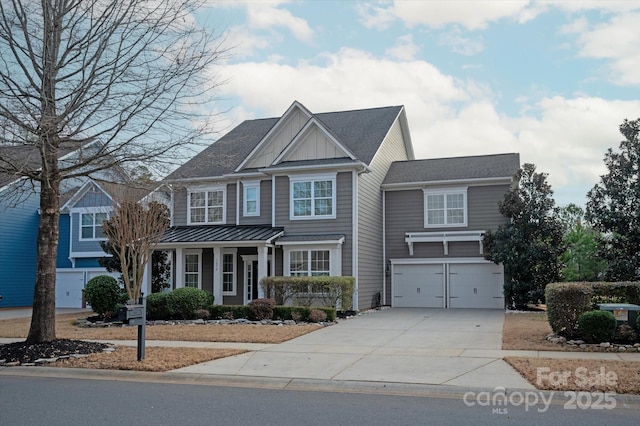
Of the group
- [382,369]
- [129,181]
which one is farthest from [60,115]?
[382,369]

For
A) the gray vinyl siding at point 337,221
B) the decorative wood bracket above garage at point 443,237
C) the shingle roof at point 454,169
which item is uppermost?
the shingle roof at point 454,169

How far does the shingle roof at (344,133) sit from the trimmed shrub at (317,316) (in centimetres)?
760

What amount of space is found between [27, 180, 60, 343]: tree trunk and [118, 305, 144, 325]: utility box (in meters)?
2.89

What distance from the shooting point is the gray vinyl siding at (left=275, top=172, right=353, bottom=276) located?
23.4 m

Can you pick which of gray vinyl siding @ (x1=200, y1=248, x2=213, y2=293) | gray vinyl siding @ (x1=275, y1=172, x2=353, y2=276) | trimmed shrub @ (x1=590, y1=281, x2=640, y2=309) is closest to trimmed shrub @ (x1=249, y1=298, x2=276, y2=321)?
gray vinyl siding @ (x1=275, y1=172, x2=353, y2=276)

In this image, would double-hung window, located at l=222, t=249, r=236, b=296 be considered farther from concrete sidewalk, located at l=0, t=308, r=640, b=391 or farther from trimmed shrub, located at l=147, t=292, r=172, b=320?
concrete sidewalk, located at l=0, t=308, r=640, b=391

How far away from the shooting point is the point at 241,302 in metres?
26.3

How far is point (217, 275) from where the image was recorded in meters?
25.1

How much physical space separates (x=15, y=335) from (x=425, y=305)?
15812mm

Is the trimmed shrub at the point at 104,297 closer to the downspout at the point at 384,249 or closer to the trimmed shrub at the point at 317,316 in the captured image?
the trimmed shrub at the point at 317,316

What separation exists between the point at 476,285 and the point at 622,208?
24.3 feet

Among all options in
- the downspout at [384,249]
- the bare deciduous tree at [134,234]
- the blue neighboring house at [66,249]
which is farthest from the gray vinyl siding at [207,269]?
the downspout at [384,249]

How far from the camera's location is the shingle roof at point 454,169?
84.4 ft

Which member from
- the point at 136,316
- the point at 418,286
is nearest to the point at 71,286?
the point at 418,286
